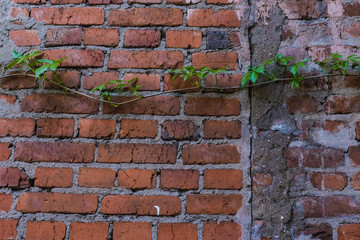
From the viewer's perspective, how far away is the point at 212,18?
128 centimetres

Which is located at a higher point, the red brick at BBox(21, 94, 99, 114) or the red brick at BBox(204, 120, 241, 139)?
the red brick at BBox(21, 94, 99, 114)

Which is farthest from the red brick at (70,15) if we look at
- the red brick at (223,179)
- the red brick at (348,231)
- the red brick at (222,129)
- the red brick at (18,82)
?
the red brick at (348,231)

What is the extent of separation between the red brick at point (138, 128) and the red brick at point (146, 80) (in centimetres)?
12

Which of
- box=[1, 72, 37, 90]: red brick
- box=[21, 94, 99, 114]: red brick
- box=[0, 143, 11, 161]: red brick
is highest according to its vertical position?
box=[1, 72, 37, 90]: red brick

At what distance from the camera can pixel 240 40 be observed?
4.14ft

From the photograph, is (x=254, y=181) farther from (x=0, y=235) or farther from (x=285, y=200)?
(x=0, y=235)

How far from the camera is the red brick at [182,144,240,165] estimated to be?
118 cm

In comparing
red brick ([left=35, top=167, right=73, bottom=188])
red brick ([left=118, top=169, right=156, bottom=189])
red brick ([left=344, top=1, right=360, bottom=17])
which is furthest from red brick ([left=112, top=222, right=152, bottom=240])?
red brick ([left=344, top=1, right=360, bottom=17])

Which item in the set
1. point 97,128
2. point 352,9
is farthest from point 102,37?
point 352,9

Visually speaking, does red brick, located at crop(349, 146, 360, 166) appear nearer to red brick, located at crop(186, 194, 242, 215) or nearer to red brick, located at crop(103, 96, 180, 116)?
red brick, located at crop(186, 194, 242, 215)

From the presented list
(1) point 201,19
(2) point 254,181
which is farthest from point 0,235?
(1) point 201,19

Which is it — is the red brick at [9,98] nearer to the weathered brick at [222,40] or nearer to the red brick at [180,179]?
the red brick at [180,179]

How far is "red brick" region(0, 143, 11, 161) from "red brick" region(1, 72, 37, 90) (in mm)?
211

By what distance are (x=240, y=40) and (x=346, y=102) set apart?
432 mm
